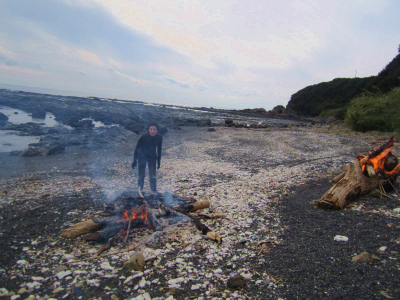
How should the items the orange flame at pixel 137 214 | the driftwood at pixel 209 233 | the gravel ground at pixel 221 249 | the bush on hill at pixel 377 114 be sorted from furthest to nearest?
the bush on hill at pixel 377 114
the orange flame at pixel 137 214
the driftwood at pixel 209 233
the gravel ground at pixel 221 249

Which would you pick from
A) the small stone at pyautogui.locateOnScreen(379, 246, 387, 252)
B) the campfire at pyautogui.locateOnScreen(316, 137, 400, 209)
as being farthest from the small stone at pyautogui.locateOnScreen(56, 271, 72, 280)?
the campfire at pyautogui.locateOnScreen(316, 137, 400, 209)

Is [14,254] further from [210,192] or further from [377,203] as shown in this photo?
[377,203]

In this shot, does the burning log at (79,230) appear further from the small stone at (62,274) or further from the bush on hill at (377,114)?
the bush on hill at (377,114)

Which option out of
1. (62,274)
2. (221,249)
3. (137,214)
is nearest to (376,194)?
(221,249)

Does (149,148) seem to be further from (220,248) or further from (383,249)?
(383,249)

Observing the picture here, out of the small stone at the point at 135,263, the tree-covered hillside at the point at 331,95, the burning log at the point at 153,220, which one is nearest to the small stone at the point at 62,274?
the small stone at the point at 135,263

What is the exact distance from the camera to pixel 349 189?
6.64m

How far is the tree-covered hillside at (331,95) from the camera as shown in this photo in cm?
4744

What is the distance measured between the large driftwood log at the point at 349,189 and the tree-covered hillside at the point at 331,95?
46.3 meters

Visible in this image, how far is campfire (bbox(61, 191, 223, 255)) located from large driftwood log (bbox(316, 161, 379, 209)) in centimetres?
315

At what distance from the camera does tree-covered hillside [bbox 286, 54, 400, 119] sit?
47.4 meters

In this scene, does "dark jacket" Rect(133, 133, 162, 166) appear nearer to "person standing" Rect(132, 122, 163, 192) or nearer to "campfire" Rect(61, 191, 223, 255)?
"person standing" Rect(132, 122, 163, 192)

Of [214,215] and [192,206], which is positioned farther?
[192,206]

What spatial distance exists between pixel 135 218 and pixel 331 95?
76.1m
